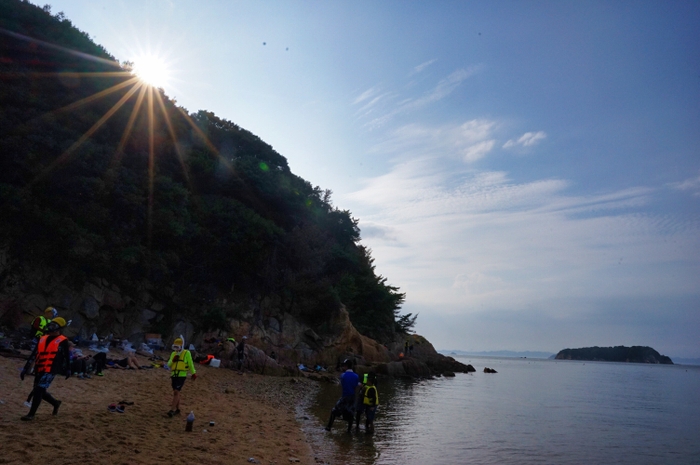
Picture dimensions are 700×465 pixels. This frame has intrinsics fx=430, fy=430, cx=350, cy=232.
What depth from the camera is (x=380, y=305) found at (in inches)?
1903

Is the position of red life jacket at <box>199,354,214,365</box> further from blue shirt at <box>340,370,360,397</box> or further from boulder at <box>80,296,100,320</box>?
blue shirt at <box>340,370,360,397</box>

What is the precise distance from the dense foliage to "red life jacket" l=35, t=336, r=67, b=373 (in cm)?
1519

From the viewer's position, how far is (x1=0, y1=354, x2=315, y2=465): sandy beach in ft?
23.4

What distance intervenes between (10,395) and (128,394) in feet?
10.7

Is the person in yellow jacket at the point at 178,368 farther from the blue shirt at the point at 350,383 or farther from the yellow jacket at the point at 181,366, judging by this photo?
the blue shirt at the point at 350,383

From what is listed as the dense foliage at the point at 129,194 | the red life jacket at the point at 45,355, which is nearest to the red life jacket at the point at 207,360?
the dense foliage at the point at 129,194

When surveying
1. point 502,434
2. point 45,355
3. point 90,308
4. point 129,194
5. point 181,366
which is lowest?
point 502,434

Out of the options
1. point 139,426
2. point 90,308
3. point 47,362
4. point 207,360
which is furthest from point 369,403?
point 90,308

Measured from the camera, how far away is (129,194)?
24.6 metres

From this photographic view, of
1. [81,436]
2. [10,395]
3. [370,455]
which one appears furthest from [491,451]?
[10,395]

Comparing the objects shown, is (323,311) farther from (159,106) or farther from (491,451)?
(491,451)

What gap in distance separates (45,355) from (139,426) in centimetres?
243

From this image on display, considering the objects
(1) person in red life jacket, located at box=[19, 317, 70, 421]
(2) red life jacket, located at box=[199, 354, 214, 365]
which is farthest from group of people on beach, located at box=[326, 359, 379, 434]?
(2) red life jacket, located at box=[199, 354, 214, 365]

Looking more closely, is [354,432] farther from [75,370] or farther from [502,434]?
[75,370]
